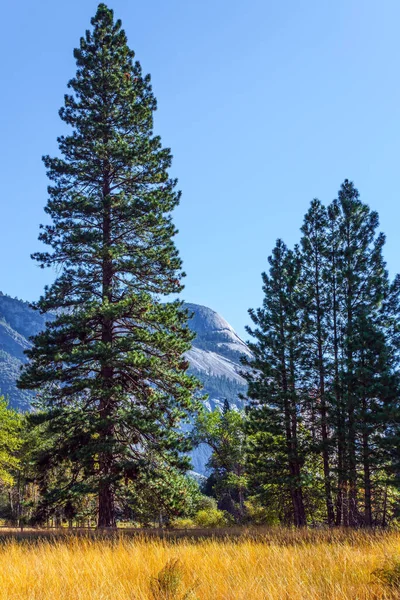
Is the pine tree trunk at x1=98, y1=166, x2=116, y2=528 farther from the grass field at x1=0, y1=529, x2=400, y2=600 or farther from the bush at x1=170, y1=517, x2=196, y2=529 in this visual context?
the grass field at x1=0, y1=529, x2=400, y2=600

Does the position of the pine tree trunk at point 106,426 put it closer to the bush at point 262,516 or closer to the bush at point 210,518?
the bush at point 262,516

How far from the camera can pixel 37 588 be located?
467 centimetres

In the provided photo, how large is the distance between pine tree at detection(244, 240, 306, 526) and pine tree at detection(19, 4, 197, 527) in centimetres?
876

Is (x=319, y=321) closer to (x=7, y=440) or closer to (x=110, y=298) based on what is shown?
(x=110, y=298)

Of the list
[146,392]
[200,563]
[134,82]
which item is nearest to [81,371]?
[146,392]

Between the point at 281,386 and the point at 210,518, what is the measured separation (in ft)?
89.8

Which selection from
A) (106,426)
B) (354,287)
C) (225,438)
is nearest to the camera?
(106,426)

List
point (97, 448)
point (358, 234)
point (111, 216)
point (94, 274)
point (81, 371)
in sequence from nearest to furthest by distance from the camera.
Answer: point (97, 448)
point (81, 371)
point (94, 274)
point (111, 216)
point (358, 234)

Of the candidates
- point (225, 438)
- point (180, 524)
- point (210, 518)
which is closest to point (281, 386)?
point (225, 438)

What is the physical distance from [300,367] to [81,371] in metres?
13.0

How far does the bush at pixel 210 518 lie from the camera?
140 feet

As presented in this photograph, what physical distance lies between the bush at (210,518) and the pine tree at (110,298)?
31.0 meters

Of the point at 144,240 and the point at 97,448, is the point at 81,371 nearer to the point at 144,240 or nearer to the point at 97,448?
the point at 97,448

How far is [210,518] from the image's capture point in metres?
44.7
